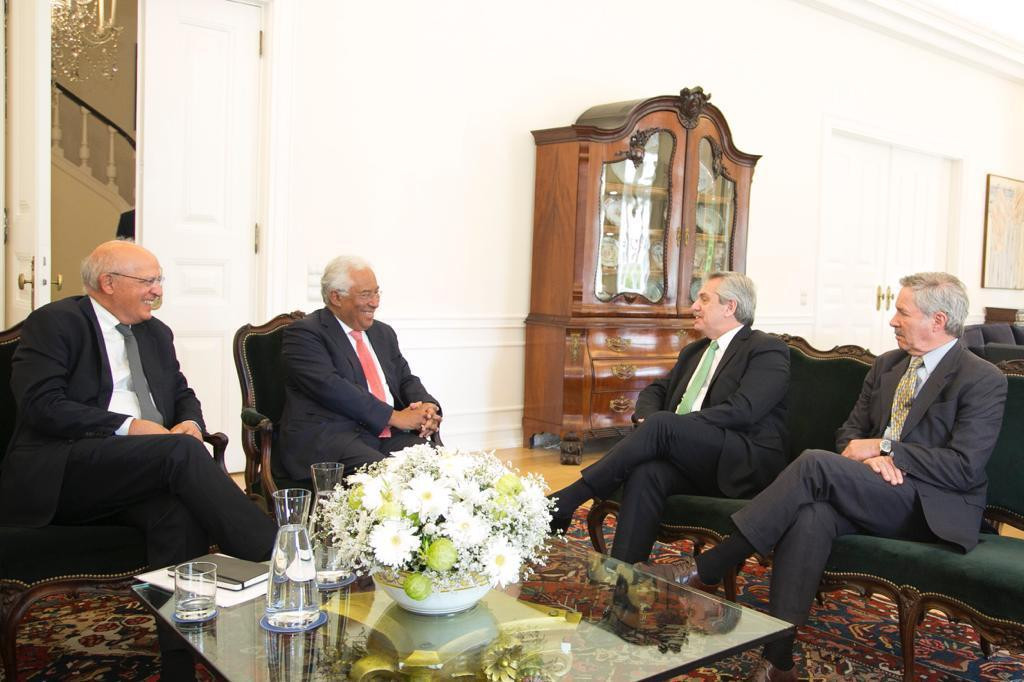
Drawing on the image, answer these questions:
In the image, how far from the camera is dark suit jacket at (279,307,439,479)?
3.24 meters

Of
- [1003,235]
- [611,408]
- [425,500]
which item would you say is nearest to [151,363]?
[425,500]

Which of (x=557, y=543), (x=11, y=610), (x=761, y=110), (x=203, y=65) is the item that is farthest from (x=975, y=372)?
(x=761, y=110)

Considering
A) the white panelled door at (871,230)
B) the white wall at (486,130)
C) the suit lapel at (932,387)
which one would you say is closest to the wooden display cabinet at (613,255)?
the white wall at (486,130)

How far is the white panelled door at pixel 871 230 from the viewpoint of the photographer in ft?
26.4

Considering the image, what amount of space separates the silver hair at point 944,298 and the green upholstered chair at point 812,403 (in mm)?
428

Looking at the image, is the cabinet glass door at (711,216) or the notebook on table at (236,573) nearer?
the notebook on table at (236,573)

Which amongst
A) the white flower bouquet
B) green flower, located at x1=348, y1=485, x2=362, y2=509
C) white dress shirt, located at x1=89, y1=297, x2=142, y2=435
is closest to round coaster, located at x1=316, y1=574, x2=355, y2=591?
the white flower bouquet

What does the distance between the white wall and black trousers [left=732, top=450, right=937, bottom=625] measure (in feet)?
9.63

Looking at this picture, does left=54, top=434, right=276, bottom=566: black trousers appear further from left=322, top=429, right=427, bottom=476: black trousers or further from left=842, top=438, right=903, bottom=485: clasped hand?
left=842, top=438, right=903, bottom=485: clasped hand

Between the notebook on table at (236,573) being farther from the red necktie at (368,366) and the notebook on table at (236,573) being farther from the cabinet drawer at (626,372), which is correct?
the cabinet drawer at (626,372)

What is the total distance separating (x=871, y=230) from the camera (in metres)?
8.44

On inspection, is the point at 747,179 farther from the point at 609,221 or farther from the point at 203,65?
the point at 203,65

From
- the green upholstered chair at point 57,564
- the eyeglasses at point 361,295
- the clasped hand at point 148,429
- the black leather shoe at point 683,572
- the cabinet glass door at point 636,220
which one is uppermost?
the cabinet glass door at point 636,220

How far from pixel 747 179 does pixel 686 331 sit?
1.23m
